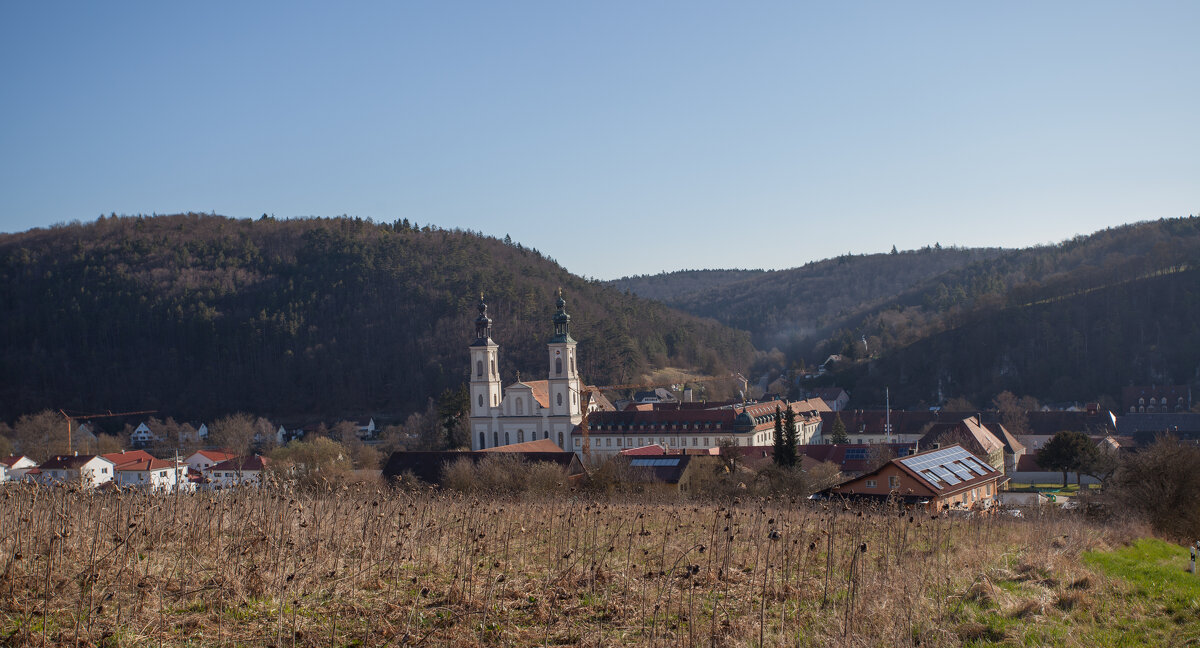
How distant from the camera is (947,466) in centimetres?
2889

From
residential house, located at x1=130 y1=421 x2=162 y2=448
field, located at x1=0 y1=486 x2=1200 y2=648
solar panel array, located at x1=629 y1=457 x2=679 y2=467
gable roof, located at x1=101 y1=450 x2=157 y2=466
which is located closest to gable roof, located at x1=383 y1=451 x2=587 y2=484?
solar panel array, located at x1=629 y1=457 x2=679 y2=467

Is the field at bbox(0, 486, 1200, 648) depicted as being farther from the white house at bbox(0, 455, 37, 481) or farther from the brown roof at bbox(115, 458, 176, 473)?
the white house at bbox(0, 455, 37, 481)

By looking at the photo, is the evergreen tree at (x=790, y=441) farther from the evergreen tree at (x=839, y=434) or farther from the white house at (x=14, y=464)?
the white house at (x=14, y=464)

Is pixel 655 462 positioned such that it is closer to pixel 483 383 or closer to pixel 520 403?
pixel 520 403

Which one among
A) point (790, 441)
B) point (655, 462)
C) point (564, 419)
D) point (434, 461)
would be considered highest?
point (564, 419)

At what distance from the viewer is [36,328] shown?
4611 inches

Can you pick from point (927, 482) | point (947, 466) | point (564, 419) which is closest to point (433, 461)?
point (947, 466)

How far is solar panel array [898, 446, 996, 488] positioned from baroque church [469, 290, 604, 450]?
37.0m

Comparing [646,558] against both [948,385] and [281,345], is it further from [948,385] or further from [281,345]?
[281,345]

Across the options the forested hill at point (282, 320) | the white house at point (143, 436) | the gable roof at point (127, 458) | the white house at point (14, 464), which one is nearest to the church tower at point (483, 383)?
the gable roof at point (127, 458)

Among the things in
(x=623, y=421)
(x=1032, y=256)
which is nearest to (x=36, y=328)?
(x=623, y=421)

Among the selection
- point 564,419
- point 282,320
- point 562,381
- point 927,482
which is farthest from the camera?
point 282,320

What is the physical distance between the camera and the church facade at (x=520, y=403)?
66.1 m

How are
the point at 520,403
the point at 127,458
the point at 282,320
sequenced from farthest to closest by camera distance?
the point at 282,320 → the point at 520,403 → the point at 127,458
